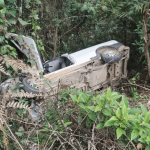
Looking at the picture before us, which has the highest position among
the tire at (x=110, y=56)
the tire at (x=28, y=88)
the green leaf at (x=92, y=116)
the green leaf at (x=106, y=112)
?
the green leaf at (x=106, y=112)

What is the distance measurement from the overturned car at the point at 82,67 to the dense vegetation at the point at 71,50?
0.29 m

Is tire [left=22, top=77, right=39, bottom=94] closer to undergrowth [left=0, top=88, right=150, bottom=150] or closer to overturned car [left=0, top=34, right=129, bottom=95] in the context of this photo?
overturned car [left=0, top=34, right=129, bottom=95]

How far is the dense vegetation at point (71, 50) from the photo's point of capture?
150cm

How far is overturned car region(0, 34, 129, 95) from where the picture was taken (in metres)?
2.99

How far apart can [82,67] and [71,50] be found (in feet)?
7.34

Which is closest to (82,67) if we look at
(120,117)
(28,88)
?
(28,88)

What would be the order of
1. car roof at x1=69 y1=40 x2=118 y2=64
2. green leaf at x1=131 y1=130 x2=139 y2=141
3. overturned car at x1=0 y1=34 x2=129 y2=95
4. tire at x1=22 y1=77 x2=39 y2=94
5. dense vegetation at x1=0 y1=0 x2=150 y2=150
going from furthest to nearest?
car roof at x1=69 y1=40 x2=118 y2=64 → overturned car at x1=0 y1=34 x2=129 y2=95 → tire at x1=22 y1=77 x2=39 y2=94 → dense vegetation at x1=0 y1=0 x2=150 y2=150 → green leaf at x1=131 y1=130 x2=139 y2=141

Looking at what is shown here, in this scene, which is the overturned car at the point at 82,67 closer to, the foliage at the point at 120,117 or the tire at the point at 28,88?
the tire at the point at 28,88

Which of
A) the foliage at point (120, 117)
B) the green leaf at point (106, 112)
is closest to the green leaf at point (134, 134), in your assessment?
the foliage at point (120, 117)

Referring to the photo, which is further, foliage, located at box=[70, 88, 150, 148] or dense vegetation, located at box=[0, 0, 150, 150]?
dense vegetation, located at box=[0, 0, 150, 150]

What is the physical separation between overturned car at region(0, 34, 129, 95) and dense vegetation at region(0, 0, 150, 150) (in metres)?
0.29

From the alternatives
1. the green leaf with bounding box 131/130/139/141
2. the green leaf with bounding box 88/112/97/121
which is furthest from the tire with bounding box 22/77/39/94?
the green leaf with bounding box 131/130/139/141

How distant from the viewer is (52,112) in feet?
6.32

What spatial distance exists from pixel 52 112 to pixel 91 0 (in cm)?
374
